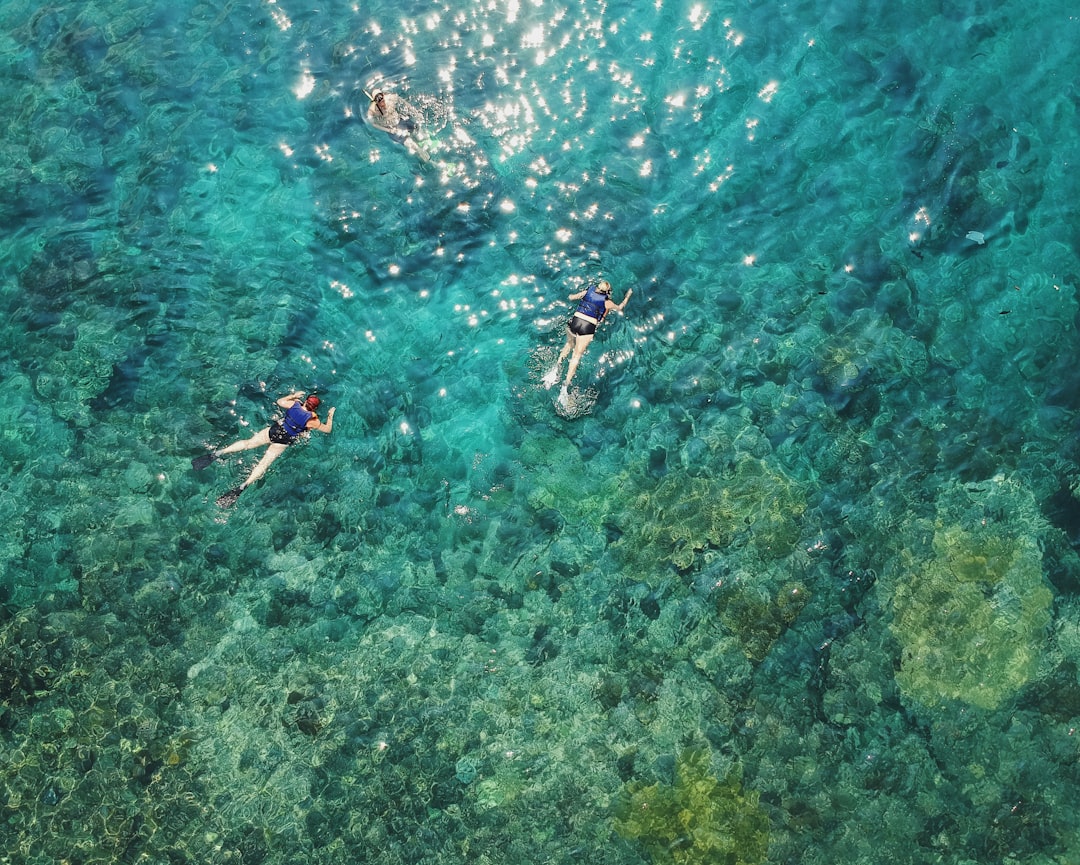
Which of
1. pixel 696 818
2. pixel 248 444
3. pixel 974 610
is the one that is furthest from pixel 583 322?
pixel 696 818

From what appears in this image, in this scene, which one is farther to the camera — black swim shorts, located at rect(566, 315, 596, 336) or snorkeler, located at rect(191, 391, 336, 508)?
black swim shorts, located at rect(566, 315, 596, 336)

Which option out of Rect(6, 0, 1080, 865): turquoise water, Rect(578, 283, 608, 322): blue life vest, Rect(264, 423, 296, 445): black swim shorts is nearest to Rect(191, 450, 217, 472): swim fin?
Rect(6, 0, 1080, 865): turquoise water

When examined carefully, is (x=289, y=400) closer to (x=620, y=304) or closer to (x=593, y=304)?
(x=593, y=304)

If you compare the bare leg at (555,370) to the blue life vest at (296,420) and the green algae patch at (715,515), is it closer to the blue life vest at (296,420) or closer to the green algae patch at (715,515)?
the green algae patch at (715,515)

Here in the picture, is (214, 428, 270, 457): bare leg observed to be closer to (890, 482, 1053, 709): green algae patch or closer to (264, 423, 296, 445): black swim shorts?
(264, 423, 296, 445): black swim shorts

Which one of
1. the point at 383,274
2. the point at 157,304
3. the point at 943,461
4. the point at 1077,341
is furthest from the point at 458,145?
the point at 1077,341

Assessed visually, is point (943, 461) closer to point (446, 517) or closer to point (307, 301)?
point (446, 517)
